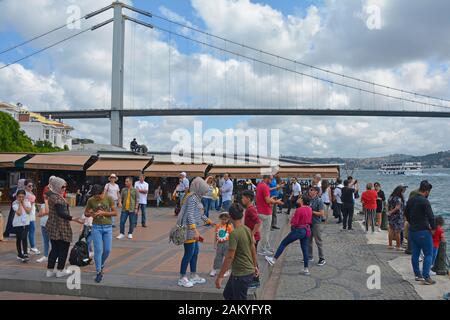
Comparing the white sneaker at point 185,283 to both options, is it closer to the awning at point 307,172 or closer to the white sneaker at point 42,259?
the white sneaker at point 42,259

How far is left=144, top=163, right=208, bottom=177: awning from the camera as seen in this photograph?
17375mm

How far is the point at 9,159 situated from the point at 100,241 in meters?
14.9

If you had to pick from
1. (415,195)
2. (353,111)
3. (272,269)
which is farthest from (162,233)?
(353,111)

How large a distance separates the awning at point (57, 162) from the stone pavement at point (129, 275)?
9.43 m

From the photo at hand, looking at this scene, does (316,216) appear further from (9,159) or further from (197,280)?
(9,159)

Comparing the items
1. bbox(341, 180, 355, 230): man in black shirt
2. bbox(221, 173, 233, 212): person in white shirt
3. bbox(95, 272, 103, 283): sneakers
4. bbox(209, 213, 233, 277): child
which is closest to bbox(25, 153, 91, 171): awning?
bbox(221, 173, 233, 212): person in white shirt

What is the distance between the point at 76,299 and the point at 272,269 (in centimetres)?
332

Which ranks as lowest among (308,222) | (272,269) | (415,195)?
(272,269)

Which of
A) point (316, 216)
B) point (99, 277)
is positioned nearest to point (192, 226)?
point (99, 277)

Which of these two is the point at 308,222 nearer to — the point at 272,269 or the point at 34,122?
the point at 272,269

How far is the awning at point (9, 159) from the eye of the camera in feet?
56.5

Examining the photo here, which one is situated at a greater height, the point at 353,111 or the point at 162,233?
the point at 353,111
